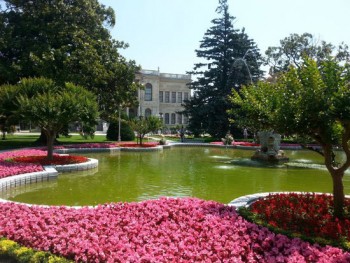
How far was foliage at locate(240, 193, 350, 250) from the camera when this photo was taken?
18.7 feet

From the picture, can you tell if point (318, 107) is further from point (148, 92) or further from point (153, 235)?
point (148, 92)

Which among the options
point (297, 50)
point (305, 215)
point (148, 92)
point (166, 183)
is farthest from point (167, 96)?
point (305, 215)

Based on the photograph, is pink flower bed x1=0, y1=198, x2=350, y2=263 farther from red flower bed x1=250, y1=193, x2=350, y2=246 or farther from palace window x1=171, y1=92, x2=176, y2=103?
palace window x1=171, y1=92, x2=176, y2=103

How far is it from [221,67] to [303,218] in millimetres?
32619

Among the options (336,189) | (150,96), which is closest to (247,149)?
(336,189)

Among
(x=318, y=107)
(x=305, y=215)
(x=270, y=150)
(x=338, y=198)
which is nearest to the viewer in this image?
(x=318, y=107)

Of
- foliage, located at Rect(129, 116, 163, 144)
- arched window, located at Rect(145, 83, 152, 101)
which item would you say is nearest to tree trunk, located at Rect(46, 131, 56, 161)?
foliage, located at Rect(129, 116, 163, 144)

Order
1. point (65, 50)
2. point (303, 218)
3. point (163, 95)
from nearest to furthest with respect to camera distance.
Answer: point (303, 218) → point (65, 50) → point (163, 95)

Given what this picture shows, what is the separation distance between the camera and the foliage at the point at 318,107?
641cm

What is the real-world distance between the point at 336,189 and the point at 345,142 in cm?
94

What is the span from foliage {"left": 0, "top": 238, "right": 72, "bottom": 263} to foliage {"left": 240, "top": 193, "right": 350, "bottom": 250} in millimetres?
3417

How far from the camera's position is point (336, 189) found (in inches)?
276

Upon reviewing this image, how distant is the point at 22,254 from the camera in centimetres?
512

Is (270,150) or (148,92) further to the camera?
(148,92)
